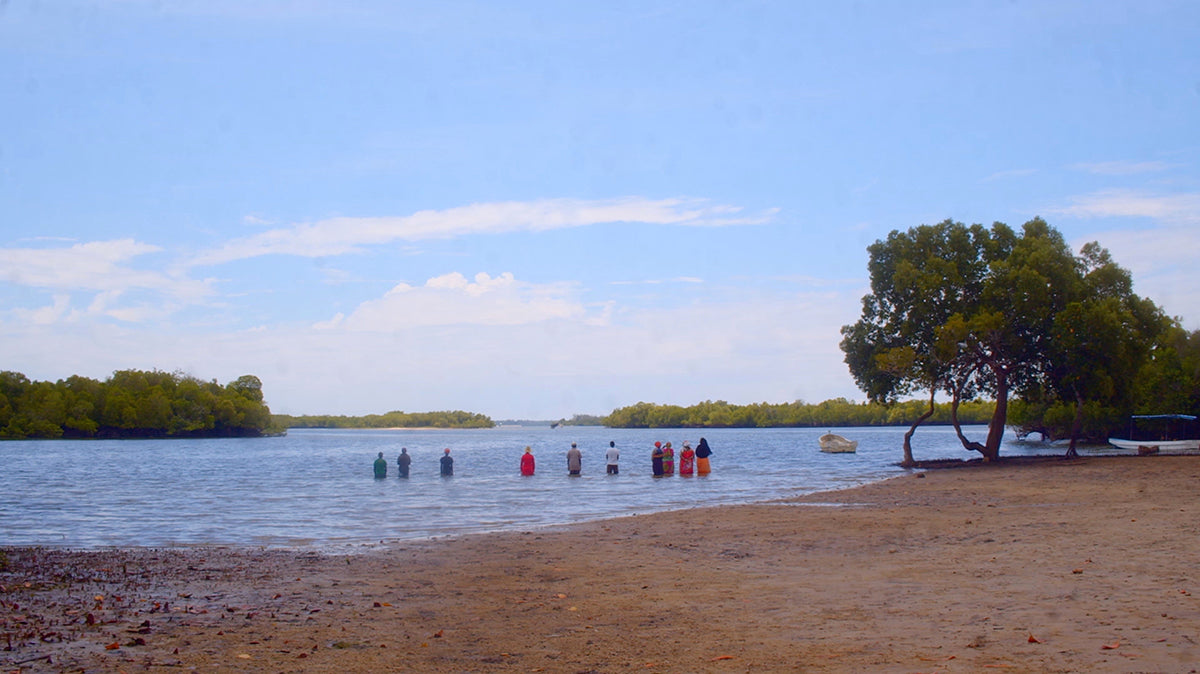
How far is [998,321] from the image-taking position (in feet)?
118

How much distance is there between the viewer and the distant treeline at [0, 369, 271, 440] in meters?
137

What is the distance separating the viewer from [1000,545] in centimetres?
1360

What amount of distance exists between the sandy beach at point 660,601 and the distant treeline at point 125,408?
143441 millimetres

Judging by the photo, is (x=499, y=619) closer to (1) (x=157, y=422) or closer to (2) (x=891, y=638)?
(2) (x=891, y=638)

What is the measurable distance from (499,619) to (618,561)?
448cm

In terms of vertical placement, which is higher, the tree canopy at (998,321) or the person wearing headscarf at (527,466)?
the tree canopy at (998,321)

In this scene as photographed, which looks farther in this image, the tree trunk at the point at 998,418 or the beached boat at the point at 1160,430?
the beached boat at the point at 1160,430

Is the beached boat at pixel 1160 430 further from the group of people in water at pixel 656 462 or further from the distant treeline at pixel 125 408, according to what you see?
the distant treeline at pixel 125 408

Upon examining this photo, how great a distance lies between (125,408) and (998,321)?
14529 centimetres

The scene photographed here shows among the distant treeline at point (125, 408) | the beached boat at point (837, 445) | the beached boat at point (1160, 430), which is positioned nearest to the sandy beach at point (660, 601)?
the beached boat at point (1160, 430)

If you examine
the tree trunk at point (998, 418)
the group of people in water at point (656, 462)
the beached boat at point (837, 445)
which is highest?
the tree trunk at point (998, 418)

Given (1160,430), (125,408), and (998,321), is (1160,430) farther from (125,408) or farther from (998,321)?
(125,408)

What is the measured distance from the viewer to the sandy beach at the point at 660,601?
7.57 metres

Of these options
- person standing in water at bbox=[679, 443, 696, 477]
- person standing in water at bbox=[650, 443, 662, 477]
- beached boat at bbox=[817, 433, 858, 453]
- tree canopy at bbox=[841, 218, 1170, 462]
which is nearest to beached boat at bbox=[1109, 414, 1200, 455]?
tree canopy at bbox=[841, 218, 1170, 462]
